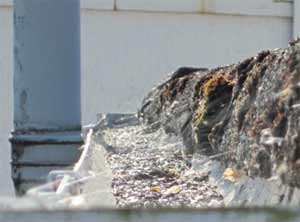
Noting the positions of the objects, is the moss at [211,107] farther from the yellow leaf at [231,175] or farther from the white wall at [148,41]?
the white wall at [148,41]

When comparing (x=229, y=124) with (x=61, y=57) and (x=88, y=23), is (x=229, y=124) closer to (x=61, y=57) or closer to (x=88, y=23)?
(x=61, y=57)

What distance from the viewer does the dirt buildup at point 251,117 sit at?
82.5 inches

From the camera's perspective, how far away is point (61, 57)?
3.27 m

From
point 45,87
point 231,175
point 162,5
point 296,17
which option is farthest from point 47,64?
point 296,17

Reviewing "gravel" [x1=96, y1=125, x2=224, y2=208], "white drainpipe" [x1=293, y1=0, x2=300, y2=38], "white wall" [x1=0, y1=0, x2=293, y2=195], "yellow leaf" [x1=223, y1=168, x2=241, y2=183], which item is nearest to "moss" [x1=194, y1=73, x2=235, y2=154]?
"gravel" [x1=96, y1=125, x2=224, y2=208]

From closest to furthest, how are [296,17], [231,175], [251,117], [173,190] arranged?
[251,117] < [231,175] < [173,190] < [296,17]

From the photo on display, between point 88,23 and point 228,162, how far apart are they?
730 cm

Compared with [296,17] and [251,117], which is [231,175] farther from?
[296,17]

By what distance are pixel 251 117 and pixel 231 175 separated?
0.26 metres

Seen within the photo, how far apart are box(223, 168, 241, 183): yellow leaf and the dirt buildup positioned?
0.08 feet

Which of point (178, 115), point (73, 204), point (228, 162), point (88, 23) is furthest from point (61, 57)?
point (88, 23)

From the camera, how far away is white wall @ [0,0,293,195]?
32.9 ft

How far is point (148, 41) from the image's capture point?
10.3 m

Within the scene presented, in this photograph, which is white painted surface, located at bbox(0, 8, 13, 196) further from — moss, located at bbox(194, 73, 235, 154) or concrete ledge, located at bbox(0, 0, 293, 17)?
moss, located at bbox(194, 73, 235, 154)
